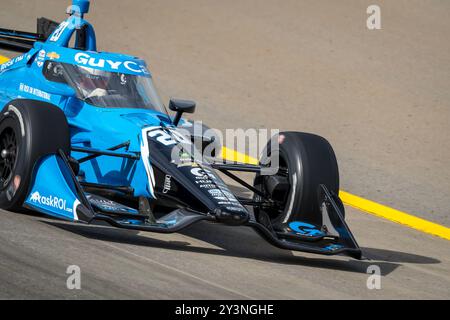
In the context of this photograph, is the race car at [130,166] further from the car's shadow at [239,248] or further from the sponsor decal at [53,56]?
the car's shadow at [239,248]

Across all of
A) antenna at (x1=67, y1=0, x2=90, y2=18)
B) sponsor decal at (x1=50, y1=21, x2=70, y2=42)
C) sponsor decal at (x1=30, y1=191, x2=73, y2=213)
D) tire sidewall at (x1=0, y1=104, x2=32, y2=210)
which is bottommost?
sponsor decal at (x1=30, y1=191, x2=73, y2=213)

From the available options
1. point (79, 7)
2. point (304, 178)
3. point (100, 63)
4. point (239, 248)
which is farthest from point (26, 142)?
point (79, 7)

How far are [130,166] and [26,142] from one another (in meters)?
1.00

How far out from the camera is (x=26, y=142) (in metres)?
7.46

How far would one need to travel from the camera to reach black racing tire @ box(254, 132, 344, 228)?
802 cm

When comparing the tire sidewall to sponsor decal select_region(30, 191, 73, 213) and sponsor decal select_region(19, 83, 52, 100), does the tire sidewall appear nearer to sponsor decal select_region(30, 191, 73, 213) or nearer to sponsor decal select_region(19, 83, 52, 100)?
sponsor decal select_region(30, 191, 73, 213)

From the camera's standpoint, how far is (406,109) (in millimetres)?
14664

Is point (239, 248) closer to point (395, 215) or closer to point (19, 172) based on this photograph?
point (19, 172)

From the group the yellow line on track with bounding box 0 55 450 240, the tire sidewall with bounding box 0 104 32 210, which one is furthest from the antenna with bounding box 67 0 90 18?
the yellow line on track with bounding box 0 55 450 240

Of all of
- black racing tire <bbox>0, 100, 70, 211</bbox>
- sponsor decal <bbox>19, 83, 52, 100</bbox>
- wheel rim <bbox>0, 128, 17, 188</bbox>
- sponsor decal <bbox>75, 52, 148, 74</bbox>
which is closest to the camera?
black racing tire <bbox>0, 100, 70, 211</bbox>

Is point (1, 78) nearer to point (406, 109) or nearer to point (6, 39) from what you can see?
point (6, 39)

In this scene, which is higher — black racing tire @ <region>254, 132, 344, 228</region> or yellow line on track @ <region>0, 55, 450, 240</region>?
black racing tire @ <region>254, 132, 344, 228</region>

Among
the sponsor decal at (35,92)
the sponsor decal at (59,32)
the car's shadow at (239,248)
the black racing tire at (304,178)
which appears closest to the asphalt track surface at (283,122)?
the car's shadow at (239,248)

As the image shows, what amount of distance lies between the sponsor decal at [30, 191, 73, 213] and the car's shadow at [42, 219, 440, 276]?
287 mm
